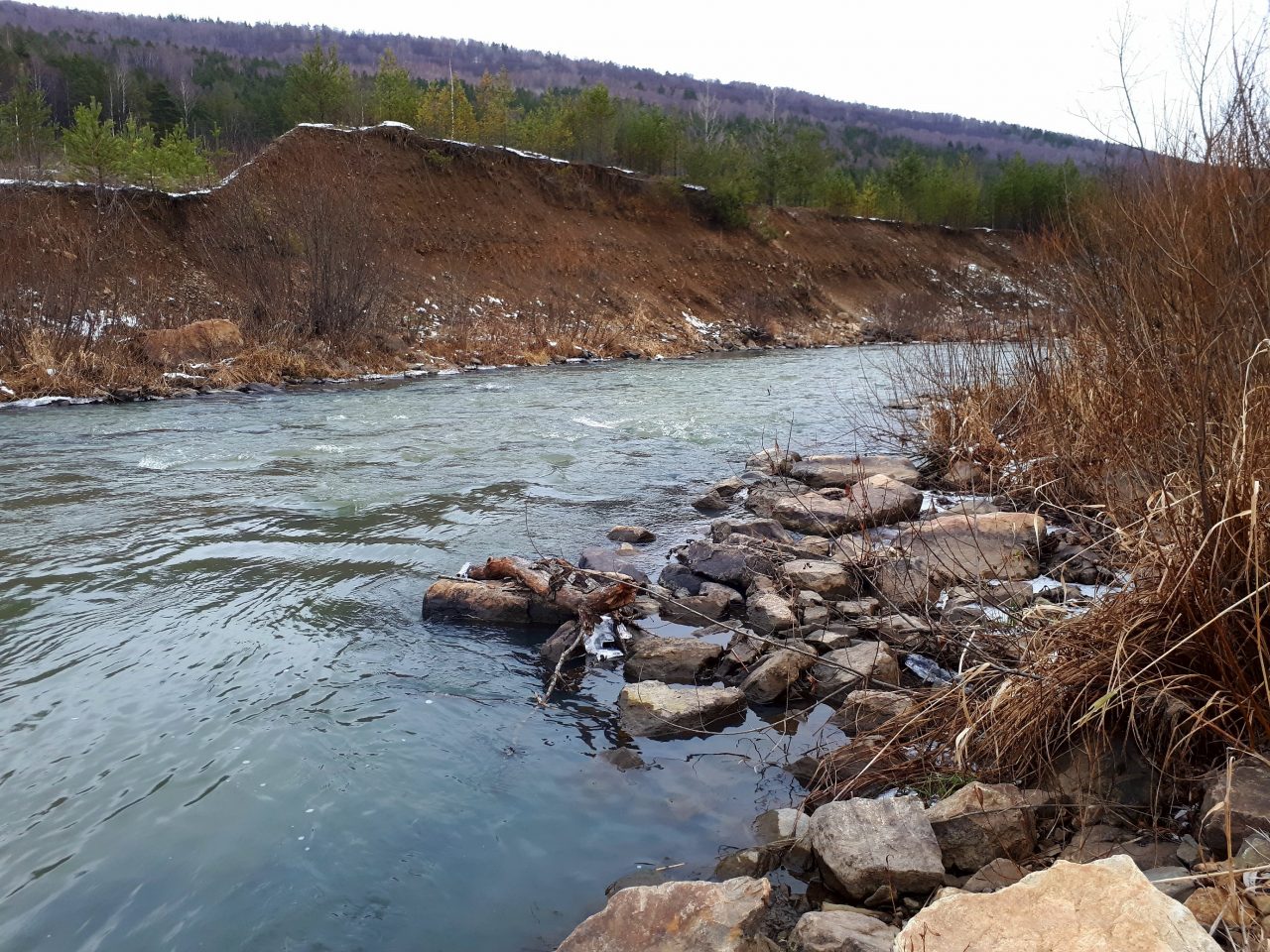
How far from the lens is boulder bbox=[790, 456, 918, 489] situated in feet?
25.2

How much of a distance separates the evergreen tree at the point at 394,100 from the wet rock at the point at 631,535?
3330 centimetres

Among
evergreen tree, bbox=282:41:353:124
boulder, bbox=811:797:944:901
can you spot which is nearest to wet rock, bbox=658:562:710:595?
boulder, bbox=811:797:944:901

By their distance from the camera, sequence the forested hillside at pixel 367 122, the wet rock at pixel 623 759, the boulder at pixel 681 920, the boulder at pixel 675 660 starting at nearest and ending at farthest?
the boulder at pixel 681 920, the wet rock at pixel 623 759, the boulder at pixel 675 660, the forested hillside at pixel 367 122

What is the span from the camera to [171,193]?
81.1ft

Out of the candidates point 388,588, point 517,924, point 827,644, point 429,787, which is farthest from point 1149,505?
point 388,588

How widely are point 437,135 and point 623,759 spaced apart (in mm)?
36792

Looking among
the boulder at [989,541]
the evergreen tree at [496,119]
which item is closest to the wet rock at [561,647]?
the boulder at [989,541]

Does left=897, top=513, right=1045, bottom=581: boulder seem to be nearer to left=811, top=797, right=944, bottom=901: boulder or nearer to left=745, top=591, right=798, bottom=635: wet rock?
left=745, top=591, right=798, bottom=635: wet rock

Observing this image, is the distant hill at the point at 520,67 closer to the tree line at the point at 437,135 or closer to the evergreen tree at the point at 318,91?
the tree line at the point at 437,135

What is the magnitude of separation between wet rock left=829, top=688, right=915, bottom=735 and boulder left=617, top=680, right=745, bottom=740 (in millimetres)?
459

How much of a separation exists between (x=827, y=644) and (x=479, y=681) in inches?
64.6

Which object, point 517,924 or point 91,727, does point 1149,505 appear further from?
point 91,727

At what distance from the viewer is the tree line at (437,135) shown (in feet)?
87.0

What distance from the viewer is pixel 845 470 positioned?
7.97 m
